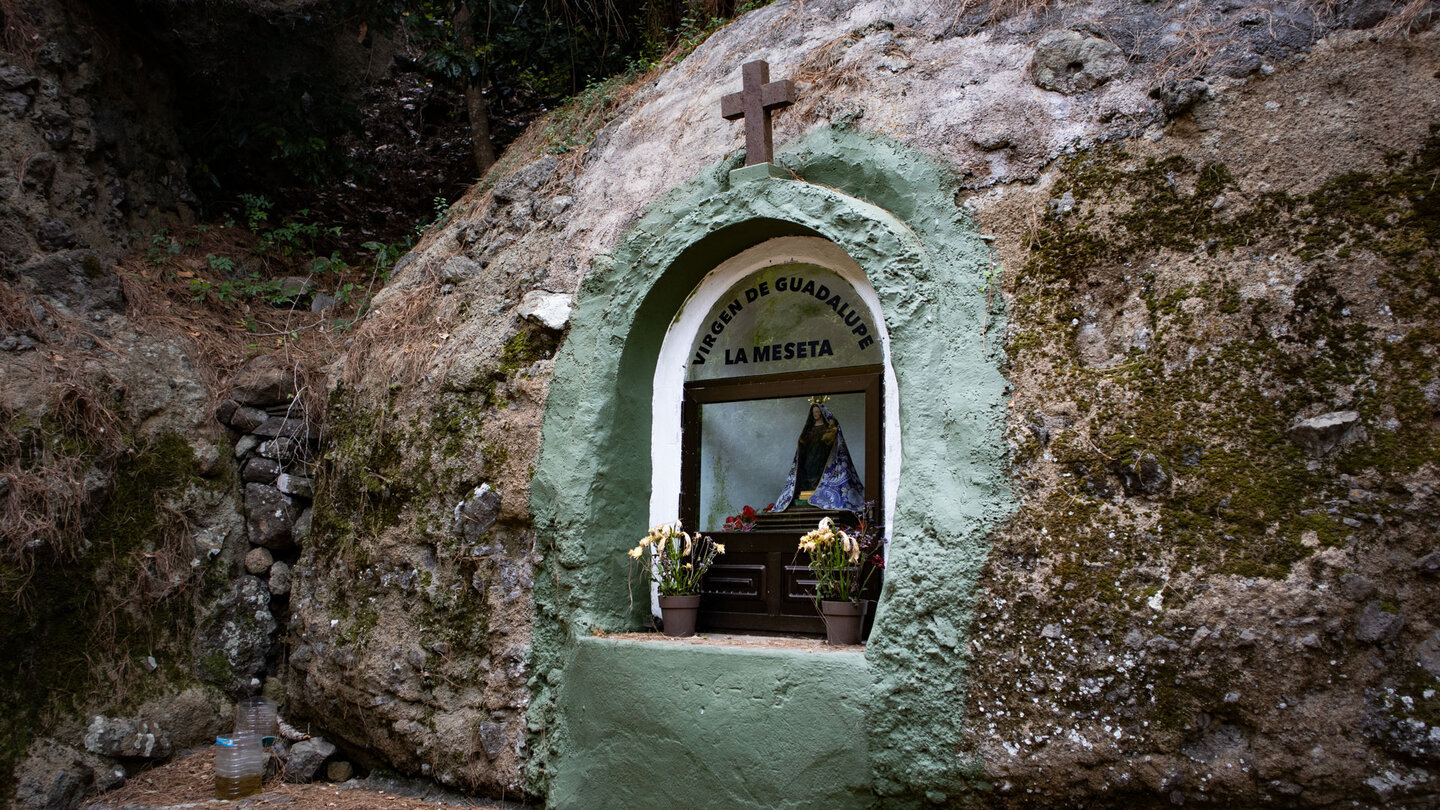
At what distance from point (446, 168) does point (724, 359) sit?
16.5ft

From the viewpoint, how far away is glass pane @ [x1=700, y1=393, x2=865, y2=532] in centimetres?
494

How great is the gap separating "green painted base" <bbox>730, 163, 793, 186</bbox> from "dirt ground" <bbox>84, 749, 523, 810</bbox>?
296cm

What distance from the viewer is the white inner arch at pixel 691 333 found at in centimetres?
468

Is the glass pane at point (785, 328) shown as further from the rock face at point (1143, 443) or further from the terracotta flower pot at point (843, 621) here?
the terracotta flower pot at point (843, 621)

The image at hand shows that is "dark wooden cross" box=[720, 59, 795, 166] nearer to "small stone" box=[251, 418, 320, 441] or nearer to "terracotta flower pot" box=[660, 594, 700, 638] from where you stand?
"terracotta flower pot" box=[660, 594, 700, 638]

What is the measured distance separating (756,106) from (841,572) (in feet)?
6.83

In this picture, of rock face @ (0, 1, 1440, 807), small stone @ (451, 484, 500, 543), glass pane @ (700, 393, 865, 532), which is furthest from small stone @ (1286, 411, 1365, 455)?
small stone @ (451, 484, 500, 543)

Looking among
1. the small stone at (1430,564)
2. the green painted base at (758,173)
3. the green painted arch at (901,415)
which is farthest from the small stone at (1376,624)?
the green painted base at (758,173)

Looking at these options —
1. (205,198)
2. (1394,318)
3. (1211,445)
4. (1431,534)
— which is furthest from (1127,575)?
(205,198)

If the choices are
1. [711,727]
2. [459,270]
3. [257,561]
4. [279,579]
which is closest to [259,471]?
[257,561]

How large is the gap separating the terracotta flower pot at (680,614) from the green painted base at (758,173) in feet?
6.15

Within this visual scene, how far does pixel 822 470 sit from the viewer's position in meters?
4.89

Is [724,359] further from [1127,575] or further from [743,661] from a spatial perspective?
[1127,575]

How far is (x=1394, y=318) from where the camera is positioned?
3199mm
